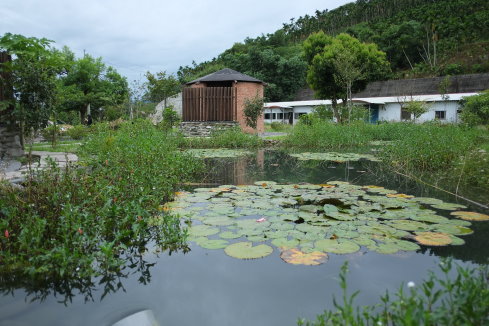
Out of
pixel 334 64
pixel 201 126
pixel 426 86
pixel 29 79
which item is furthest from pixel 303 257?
pixel 426 86

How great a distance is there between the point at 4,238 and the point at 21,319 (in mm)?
663

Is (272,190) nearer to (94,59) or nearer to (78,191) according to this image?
(78,191)

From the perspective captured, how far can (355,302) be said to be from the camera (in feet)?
6.79

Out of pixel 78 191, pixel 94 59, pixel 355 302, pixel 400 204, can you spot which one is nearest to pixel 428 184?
pixel 400 204

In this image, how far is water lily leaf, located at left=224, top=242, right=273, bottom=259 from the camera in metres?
2.64

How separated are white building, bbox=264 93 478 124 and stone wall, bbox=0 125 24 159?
17.1 meters

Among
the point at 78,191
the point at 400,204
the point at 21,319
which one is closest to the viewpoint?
the point at 21,319

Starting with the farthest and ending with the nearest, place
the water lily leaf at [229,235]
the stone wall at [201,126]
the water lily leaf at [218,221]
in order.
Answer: the stone wall at [201,126], the water lily leaf at [218,221], the water lily leaf at [229,235]

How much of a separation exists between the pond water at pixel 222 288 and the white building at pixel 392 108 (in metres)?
17.5

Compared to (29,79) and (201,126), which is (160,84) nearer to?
(201,126)

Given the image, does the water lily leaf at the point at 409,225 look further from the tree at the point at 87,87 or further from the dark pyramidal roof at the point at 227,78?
the tree at the point at 87,87

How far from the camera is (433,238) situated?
2.86 m

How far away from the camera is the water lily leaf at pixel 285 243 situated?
2.76 meters

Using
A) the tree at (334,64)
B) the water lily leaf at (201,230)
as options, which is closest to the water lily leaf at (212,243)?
the water lily leaf at (201,230)
